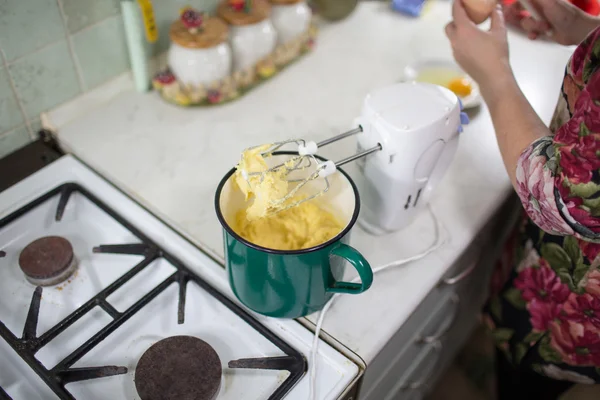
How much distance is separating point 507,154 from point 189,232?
426mm

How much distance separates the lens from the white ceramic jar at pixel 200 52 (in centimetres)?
90

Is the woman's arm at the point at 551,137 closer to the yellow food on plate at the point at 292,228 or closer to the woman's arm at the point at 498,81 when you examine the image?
the woman's arm at the point at 498,81

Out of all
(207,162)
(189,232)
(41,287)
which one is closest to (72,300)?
(41,287)

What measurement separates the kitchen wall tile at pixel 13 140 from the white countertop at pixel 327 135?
0.17 feet

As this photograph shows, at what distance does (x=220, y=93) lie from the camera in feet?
3.17

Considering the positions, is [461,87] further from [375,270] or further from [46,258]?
[46,258]

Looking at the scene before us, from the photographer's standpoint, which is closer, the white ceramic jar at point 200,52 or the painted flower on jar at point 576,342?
the painted flower on jar at point 576,342

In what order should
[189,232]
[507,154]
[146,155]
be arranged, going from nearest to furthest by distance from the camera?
1. [507,154]
2. [189,232]
3. [146,155]

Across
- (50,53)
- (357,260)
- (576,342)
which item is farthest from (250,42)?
(576,342)

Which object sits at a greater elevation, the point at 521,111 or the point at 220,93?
the point at 521,111

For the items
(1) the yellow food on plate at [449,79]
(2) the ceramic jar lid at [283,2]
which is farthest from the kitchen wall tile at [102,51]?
(1) the yellow food on plate at [449,79]

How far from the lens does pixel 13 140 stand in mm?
885

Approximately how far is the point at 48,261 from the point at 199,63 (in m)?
0.39

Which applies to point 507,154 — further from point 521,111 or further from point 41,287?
point 41,287
